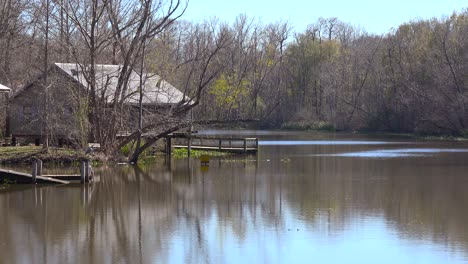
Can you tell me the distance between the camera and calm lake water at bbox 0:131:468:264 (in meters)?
15.2

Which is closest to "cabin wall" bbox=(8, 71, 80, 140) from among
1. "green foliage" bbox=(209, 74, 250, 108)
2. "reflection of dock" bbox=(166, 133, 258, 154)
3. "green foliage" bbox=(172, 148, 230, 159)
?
"reflection of dock" bbox=(166, 133, 258, 154)

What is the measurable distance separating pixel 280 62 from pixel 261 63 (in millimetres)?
6619

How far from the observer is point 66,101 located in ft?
113

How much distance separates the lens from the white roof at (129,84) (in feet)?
113

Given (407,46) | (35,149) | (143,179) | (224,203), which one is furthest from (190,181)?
(407,46)

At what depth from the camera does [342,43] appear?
96.2 metres

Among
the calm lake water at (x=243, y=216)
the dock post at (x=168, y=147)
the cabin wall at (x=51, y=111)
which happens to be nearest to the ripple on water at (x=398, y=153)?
the calm lake water at (x=243, y=216)

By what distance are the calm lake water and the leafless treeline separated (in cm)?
630

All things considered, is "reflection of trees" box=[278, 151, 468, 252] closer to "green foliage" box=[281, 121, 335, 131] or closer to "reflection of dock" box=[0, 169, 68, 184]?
"reflection of dock" box=[0, 169, 68, 184]

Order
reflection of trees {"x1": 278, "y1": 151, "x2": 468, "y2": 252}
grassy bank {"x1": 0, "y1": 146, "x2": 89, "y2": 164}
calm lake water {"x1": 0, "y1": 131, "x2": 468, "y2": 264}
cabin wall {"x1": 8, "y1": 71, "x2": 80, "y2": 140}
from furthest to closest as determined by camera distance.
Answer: cabin wall {"x1": 8, "y1": 71, "x2": 80, "y2": 140} → grassy bank {"x1": 0, "y1": 146, "x2": 89, "y2": 164} → reflection of trees {"x1": 278, "y1": 151, "x2": 468, "y2": 252} → calm lake water {"x1": 0, "y1": 131, "x2": 468, "y2": 264}

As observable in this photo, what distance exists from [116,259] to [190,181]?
43.5 ft

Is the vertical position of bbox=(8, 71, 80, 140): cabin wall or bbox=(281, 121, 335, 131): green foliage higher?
bbox=(8, 71, 80, 140): cabin wall

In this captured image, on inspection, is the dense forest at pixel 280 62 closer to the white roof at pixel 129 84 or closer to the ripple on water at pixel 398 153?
the white roof at pixel 129 84

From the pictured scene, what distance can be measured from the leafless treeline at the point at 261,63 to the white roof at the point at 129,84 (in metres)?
0.59
